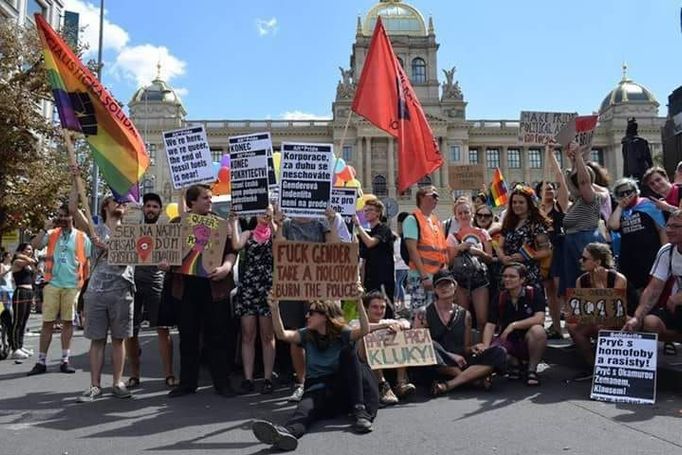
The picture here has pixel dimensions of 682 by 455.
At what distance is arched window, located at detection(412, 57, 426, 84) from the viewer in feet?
248

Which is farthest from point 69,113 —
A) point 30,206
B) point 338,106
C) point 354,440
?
point 338,106

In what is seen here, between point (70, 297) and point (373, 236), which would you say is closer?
point (373, 236)

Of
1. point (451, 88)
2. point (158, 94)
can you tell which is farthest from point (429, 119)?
point (158, 94)

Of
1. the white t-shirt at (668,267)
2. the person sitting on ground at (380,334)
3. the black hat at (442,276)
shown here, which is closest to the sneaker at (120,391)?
the person sitting on ground at (380,334)

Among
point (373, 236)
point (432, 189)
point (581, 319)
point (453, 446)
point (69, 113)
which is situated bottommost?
point (453, 446)

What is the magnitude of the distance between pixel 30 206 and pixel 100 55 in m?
13.3

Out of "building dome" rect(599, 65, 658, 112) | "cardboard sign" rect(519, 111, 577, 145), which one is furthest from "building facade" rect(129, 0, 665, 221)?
"cardboard sign" rect(519, 111, 577, 145)

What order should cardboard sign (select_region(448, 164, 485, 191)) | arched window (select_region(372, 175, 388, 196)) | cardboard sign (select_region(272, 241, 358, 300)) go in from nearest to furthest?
cardboard sign (select_region(272, 241, 358, 300)) < cardboard sign (select_region(448, 164, 485, 191)) < arched window (select_region(372, 175, 388, 196))

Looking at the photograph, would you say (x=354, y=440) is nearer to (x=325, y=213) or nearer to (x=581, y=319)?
(x=325, y=213)

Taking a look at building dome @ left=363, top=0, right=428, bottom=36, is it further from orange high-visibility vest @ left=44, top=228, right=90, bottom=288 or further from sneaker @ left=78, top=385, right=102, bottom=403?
sneaker @ left=78, top=385, right=102, bottom=403

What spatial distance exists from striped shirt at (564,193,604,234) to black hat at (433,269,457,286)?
5.01 ft

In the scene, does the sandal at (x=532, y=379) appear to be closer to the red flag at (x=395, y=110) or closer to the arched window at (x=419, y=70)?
the red flag at (x=395, y=110)

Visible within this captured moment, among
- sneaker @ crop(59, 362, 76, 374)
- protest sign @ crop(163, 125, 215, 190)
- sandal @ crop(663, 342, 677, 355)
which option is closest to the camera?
protest sign @ crop(163, 125, 215, 190)

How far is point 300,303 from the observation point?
608 cm
